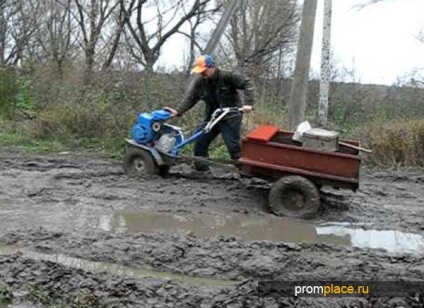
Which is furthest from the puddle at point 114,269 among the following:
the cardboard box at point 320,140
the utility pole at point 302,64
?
the utility pole at point 302,64

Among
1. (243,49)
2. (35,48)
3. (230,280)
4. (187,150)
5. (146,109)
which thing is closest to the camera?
(230,280)

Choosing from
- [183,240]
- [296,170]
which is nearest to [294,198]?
[296,170]

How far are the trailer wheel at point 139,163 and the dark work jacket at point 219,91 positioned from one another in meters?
0.82

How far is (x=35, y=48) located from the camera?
32.3 meters

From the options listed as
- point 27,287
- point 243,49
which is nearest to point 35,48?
point 243,49

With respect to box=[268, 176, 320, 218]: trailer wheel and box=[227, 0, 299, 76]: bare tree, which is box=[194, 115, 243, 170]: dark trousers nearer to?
box=[268, 176, 320, 218]: trailer wheel

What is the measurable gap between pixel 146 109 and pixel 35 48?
20.4m

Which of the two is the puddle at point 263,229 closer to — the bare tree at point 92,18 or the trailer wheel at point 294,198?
the trailer wheel at point 294,198

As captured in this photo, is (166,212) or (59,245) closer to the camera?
(59,245)

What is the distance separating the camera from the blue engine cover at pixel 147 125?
9547 millimetres

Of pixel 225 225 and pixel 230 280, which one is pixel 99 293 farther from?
pixel 225 225

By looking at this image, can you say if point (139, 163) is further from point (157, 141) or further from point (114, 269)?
point (114, 269)

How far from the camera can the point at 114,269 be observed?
5.74 metres

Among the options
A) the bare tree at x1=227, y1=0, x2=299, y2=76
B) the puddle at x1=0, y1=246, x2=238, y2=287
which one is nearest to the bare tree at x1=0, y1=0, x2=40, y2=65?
the bare tree at x1=227, y1=0, x2=299, y2=76
